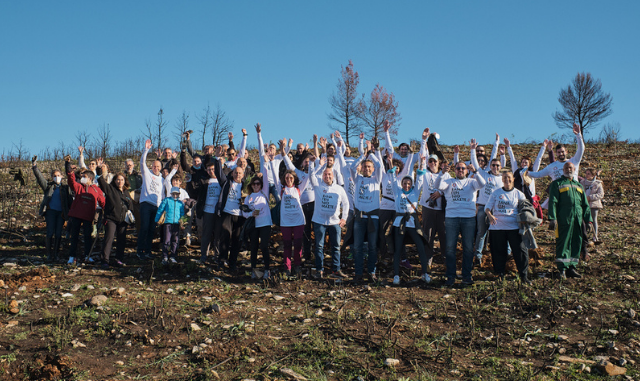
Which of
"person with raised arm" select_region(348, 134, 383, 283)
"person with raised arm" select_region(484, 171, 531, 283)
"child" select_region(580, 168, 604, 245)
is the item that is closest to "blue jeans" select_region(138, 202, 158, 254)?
"person with raised arm" select_region(348, 134, 383, 283)

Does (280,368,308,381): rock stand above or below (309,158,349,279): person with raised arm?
below

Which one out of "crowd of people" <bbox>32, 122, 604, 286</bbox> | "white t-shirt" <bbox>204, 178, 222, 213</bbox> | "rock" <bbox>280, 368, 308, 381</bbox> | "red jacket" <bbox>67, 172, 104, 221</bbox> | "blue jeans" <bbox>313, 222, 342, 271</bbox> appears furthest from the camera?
"white t-shirt" <bbox>204, 178, 222, 213</bbox>

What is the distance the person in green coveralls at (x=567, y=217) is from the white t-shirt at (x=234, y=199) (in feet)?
18.7

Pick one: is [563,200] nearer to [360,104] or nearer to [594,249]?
[594,249]

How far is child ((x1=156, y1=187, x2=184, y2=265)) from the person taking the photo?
9.66 metres

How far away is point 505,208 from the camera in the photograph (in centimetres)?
818

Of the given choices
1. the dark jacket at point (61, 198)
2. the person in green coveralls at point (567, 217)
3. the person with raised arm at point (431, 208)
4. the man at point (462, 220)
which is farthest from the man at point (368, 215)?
the dark jacket at point (61, 198)

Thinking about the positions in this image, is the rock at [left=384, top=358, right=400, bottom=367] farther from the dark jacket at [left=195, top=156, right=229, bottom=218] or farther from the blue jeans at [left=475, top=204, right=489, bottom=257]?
the dark jacket at [left=195, top=156, right=229, bottom=218]

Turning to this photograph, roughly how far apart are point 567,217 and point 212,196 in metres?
6.59

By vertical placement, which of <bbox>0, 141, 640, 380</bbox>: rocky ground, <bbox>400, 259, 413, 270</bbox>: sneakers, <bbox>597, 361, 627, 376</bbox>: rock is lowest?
<bbox>597, 361, 627, 376</bbox>: rock

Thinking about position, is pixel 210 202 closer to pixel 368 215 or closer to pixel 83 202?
pixel 83 202

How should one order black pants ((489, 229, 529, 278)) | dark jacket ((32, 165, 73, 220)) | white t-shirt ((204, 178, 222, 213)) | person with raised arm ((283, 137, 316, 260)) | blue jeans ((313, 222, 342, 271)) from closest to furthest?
black pants ((489, 229, 529, 278)) → blue jeans ((313, 222, 342, 271)) → white t-shirt ((204, 178, 222, 213)) → person with raised arm ((283, 137, 316, 260)) → dark jacket ((32, 165, 73, 220))

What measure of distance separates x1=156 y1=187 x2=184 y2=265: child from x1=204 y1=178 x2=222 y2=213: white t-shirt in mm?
596

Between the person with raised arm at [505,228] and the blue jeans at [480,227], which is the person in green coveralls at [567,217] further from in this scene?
the blue jeans at [480,227]
